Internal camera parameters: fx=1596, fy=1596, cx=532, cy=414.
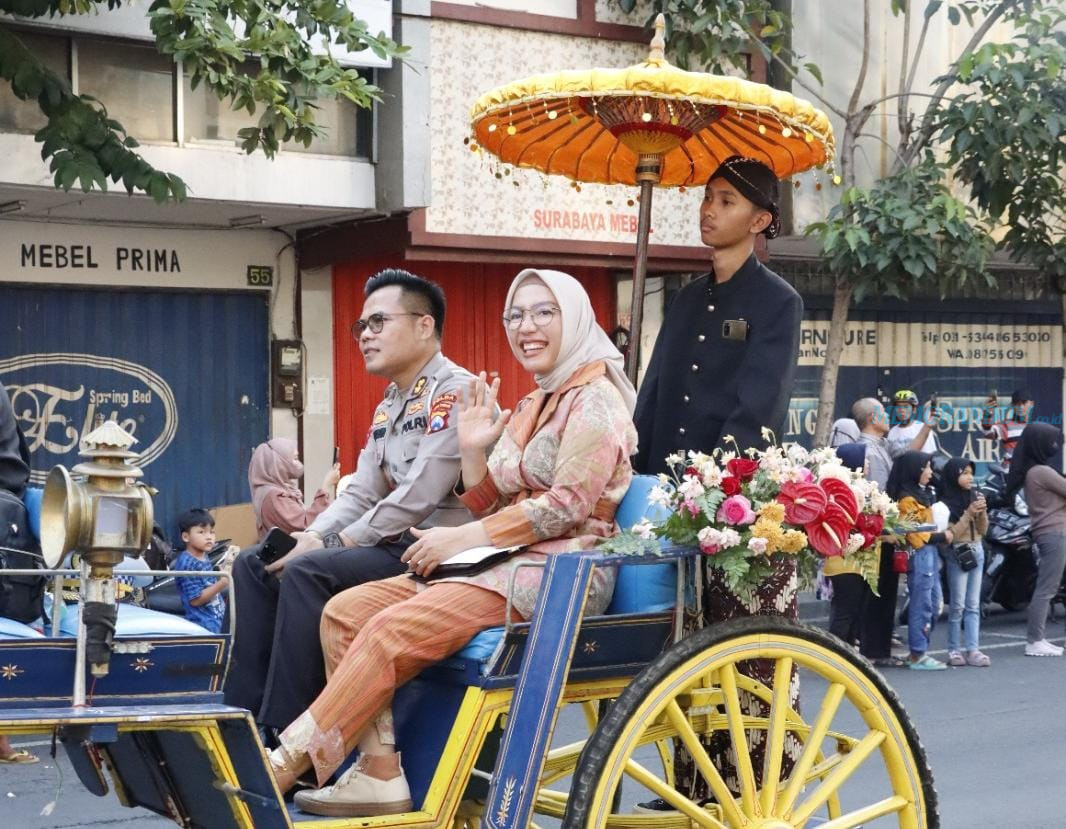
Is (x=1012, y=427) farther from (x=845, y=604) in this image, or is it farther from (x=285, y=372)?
(x=285, y=372)

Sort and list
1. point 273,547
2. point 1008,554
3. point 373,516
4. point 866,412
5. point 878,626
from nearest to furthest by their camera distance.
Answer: point 273,547 < point 373,516 < point 878,626 < point 866,412 < point 1008,554

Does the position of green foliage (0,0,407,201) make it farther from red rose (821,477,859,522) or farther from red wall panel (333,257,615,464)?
red rose (821,477,859,522)

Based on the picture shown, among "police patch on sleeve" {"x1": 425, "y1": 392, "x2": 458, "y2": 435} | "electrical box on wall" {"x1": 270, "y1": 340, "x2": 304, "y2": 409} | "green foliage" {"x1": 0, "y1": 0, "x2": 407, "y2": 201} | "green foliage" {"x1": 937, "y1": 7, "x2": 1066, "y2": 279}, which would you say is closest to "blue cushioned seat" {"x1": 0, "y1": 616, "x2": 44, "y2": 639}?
"police patch on sleeve" {"x1": 425, "y1": 392, "x2": 458, "y2": 435}

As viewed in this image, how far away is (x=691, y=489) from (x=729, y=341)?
0.94 metres

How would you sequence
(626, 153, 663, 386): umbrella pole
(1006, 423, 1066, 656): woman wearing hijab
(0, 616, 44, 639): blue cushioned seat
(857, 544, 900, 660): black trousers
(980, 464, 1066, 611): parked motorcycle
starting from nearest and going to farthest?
(0, 616, 44, 639): blue cushioned seat < (626, 153, 663, 386): umbrella pole < (857, 544, 900, 660): black trousers < (1006, 423, 1066, 656): woman wearing hijab < (980, 464, 1066, 611): parked motorcycle

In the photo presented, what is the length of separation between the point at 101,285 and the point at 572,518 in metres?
9.12

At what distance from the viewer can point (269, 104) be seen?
33.2ft

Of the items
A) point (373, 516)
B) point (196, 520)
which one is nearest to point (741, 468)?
point (373, 516)

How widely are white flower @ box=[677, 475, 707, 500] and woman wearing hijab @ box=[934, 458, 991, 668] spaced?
733 cm

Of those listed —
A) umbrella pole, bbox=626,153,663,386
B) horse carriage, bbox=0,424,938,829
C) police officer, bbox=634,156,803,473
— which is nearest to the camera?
horse carriage, bbox=0,424,938,829

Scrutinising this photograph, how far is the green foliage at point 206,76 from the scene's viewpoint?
31.3 ft

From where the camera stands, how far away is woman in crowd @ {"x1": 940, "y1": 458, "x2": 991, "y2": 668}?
442 inches

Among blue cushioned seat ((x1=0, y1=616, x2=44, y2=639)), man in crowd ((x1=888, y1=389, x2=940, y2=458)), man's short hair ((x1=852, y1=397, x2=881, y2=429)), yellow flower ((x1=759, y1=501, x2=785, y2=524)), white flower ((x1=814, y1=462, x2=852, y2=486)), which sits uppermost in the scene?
white flower ((x1=814, y1=462, x2=852, y2=486))

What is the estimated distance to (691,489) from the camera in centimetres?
425
